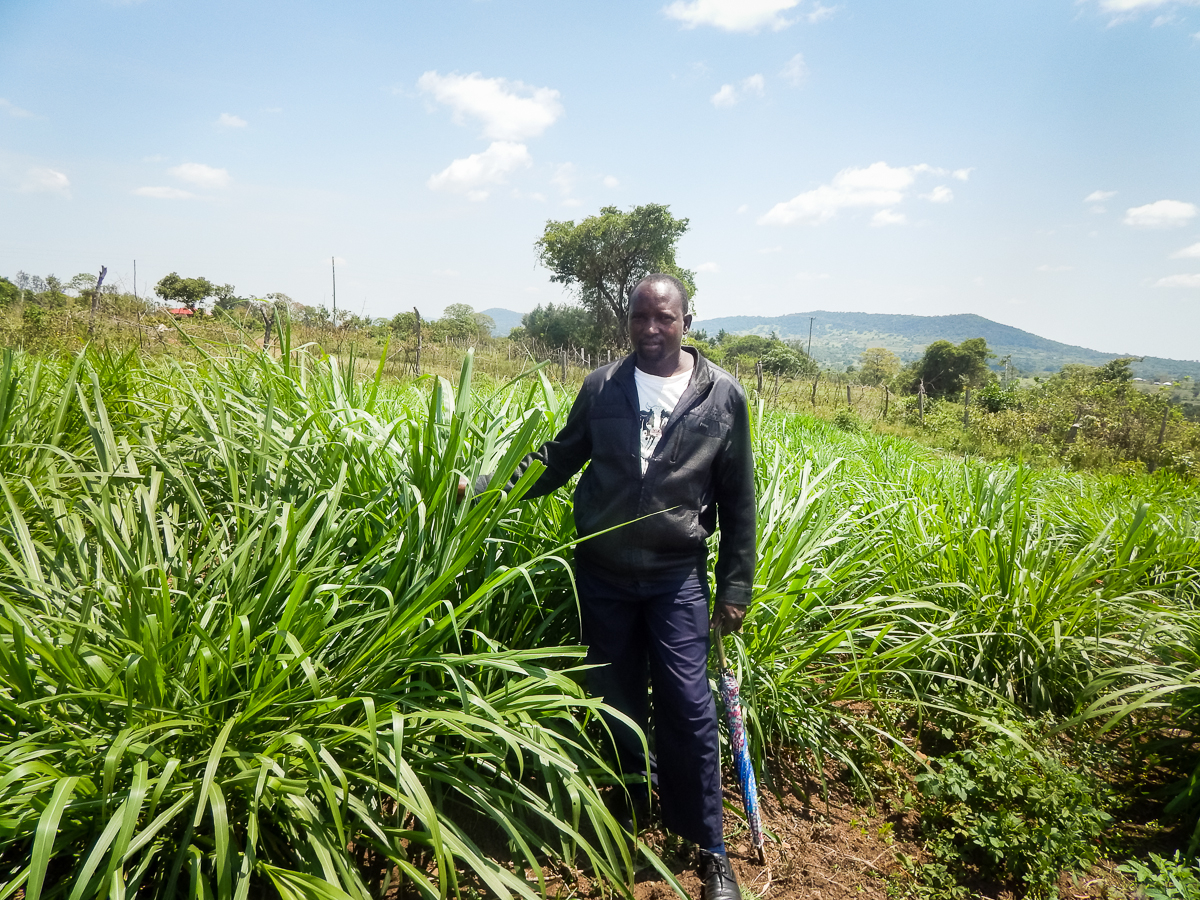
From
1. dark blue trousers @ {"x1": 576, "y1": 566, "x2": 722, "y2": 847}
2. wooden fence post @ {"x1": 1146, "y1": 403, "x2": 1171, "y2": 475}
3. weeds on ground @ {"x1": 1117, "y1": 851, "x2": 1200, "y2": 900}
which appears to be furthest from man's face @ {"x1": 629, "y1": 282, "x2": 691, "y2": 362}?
wooden fence post @ {"x1": 1146, "y1": 403, "x2": 1171, "y2": 475}

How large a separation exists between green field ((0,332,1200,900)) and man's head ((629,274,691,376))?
0.40 meters

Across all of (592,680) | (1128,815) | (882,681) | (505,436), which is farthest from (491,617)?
(1128,815)

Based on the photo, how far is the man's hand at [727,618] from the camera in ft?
6.55

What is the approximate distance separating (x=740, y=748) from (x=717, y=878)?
36 cm

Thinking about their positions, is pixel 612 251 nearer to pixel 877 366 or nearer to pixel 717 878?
pixel 717 878

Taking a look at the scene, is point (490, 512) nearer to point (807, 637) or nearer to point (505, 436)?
point (505, 436)

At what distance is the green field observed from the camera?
1290 mm

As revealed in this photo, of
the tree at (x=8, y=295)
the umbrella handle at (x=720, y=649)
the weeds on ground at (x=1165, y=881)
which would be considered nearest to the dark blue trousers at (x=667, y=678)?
the umbrella handle at (x=720, y=649)

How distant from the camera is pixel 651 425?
197 centimetres

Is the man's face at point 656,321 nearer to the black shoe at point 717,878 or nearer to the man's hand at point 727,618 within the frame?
the man's hand at point 727,618

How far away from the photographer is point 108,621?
1.51 metres

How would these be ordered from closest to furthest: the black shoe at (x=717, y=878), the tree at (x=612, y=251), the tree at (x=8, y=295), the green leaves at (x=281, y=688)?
the green leaves at (x=281, y=688) < the black shoe at (x=717, y=878) < the tree at (x=8, y=295) < the tree at (x=612, y=251)

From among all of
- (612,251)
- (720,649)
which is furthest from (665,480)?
(612,251)

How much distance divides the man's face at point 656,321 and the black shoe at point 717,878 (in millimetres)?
1449
